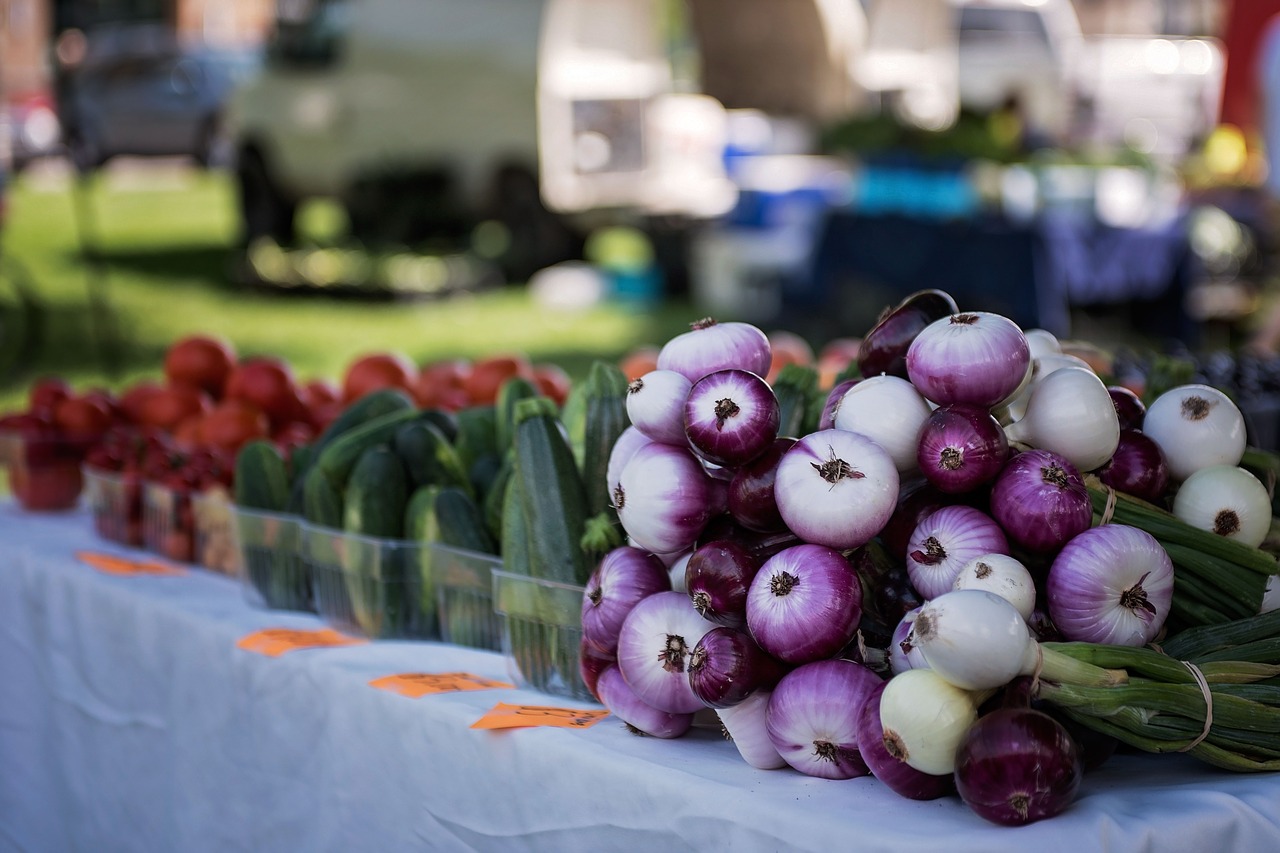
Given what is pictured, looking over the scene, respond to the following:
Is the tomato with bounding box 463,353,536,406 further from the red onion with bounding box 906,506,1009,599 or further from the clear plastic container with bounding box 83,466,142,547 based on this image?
the red onion with bounding box 906,506,1009,599

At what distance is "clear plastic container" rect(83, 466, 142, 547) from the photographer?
2791mm

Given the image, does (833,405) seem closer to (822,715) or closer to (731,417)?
(731,417)

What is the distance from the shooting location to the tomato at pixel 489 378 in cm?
306

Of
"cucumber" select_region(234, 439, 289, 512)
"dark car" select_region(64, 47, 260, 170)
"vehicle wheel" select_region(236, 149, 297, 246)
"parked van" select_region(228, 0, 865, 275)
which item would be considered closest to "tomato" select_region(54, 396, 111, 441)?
"cucumber" select_region(234, 439, 289, 512)

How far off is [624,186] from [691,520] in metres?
10.2

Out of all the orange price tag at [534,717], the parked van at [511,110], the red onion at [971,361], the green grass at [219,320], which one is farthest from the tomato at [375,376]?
the parked van at [511,110]

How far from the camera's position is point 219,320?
1002 centimetres

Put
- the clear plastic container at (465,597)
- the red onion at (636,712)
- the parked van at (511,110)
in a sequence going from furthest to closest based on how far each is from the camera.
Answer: the parked van at (511,110) < the clear plastic container at (465,597) < the red onion at (636,712)

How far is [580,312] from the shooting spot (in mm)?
10438

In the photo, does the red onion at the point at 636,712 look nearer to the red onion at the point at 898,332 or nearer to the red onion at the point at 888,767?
the red onion at the point at 888,767

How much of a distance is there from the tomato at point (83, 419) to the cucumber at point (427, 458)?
3.88ft

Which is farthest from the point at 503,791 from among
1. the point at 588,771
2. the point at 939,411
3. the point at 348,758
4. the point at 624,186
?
the point at 624,186

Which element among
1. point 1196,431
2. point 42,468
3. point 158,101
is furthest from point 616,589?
point 158,101

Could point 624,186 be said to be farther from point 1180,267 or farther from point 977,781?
point 977,781
